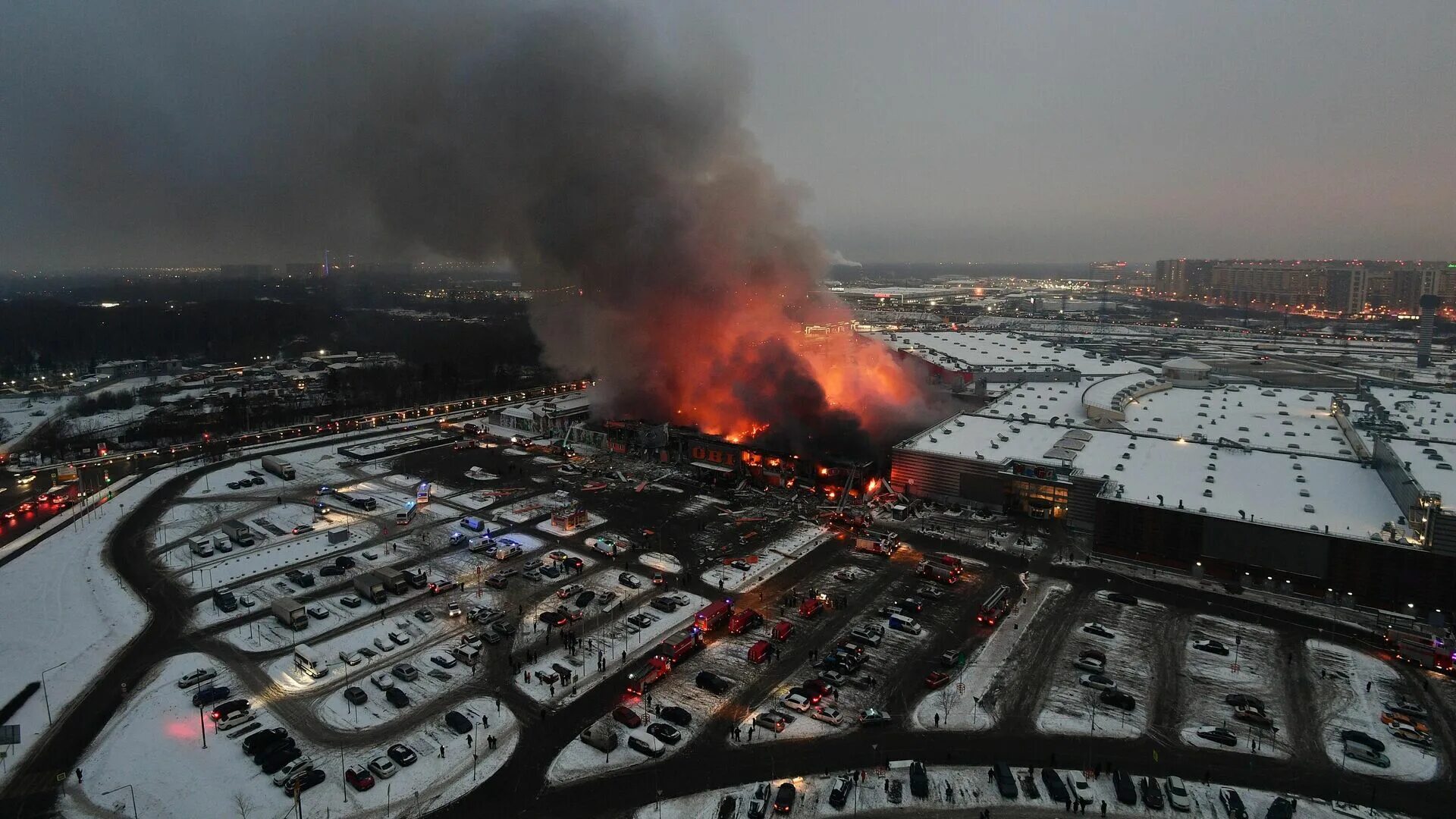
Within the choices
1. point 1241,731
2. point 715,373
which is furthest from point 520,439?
point 1241,731

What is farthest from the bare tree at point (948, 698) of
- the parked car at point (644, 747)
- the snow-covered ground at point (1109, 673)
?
the parked car at point (644, 747)

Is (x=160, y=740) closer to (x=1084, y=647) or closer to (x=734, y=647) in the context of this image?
(x=734, y=647)

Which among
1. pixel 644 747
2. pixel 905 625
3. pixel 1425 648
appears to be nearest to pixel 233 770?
pixel 644 747

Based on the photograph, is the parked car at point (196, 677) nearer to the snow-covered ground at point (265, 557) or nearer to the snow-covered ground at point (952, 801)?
the snow-covered ground at point (265, 557)

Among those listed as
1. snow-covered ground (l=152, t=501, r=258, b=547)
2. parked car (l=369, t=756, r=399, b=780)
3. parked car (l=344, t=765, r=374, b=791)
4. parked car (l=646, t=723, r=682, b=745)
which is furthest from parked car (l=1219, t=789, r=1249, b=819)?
snow-covered ground (l=152, t=501, r=258, b=547)

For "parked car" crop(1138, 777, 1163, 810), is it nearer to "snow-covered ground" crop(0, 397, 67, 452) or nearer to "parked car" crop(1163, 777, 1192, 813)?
"parked car" crop(1163, 777, 1192, 813)

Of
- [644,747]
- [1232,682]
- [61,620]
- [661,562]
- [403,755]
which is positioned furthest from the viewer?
[661,562]

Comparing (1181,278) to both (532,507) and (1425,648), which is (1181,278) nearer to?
(1425,648)
